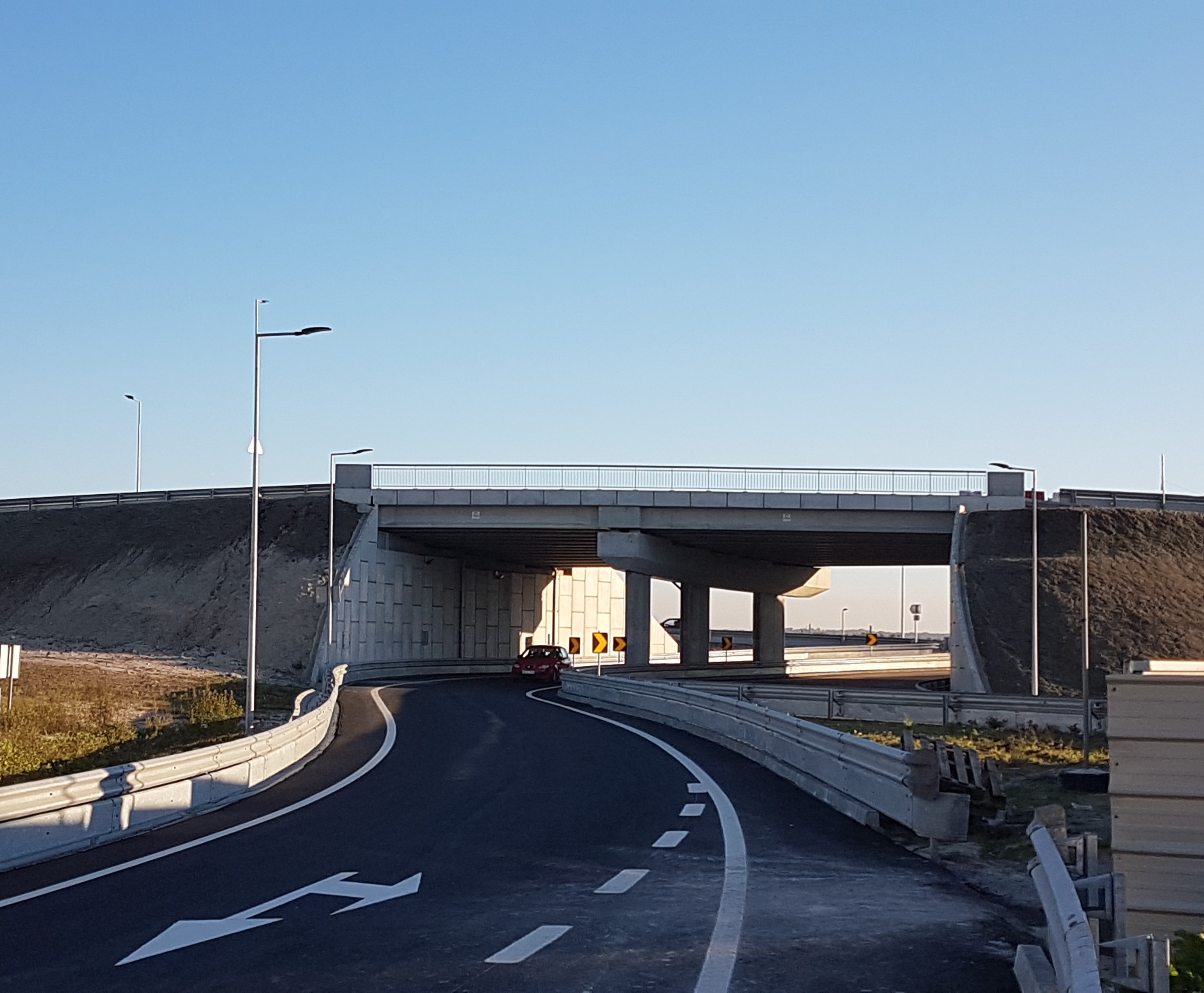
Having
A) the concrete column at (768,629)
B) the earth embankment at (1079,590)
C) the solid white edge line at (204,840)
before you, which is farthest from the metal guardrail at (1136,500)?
the solid white edge line at (204,840)

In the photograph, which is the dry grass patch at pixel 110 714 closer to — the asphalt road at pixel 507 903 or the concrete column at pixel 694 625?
the asphalt road at pixel 507 903

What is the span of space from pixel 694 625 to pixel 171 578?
2606 centimetres

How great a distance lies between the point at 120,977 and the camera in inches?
292

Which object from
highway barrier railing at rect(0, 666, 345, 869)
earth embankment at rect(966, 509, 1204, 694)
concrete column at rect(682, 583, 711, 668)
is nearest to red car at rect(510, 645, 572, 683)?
concrete column at rect(682, 583, 711, 668)

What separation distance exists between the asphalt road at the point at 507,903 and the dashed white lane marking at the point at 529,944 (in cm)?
2

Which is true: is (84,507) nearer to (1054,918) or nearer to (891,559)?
(891,559)

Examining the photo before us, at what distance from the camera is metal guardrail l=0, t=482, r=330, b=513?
72.5 metres

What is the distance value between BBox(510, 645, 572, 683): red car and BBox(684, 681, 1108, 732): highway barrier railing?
1870 cm

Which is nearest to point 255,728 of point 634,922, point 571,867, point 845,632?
point 571,867

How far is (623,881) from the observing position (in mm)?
10859

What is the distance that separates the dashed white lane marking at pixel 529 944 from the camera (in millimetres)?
7801

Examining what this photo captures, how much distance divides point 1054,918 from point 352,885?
584 cm

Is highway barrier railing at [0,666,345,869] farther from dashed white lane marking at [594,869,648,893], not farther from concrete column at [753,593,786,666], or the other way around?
concrete column at [753,593,786,666]

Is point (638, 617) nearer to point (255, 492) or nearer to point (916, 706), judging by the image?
point (916, 706)
